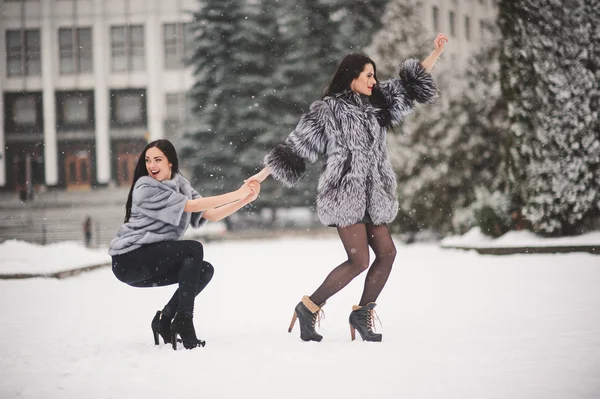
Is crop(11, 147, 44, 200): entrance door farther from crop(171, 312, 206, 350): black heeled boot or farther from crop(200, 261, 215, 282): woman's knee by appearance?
crop(171, 312, 206, 350): black heeled boot

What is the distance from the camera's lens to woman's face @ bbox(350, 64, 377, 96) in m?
4.58

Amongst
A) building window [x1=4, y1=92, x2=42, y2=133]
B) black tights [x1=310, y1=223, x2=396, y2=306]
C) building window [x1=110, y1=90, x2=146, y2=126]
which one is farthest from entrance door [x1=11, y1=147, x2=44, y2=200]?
black tights [x1=310, y1=223, x2=396, y2=306]

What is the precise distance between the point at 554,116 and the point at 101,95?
116ft

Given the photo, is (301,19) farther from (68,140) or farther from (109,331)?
(109,331)

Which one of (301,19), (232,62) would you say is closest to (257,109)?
(232,62)

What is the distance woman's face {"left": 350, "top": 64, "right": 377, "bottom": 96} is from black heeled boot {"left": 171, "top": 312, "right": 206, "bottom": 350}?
5.89ft

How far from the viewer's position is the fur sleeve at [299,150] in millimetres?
4500

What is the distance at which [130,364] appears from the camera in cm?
391

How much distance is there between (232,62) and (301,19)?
3.94 metres

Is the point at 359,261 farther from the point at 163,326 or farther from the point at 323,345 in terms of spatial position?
the point at 163,326

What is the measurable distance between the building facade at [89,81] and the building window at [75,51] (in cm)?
6

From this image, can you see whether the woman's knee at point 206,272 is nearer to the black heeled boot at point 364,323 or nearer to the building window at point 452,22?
the black heeled boot at point 364,323

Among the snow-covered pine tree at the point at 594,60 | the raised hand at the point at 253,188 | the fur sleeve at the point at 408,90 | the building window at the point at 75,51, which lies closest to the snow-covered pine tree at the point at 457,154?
the snow-covered pine tree at the point at 594,60

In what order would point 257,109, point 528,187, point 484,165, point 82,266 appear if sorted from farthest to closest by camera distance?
point 257,109 → point 484,165 → point 528,187 → point 82,266
